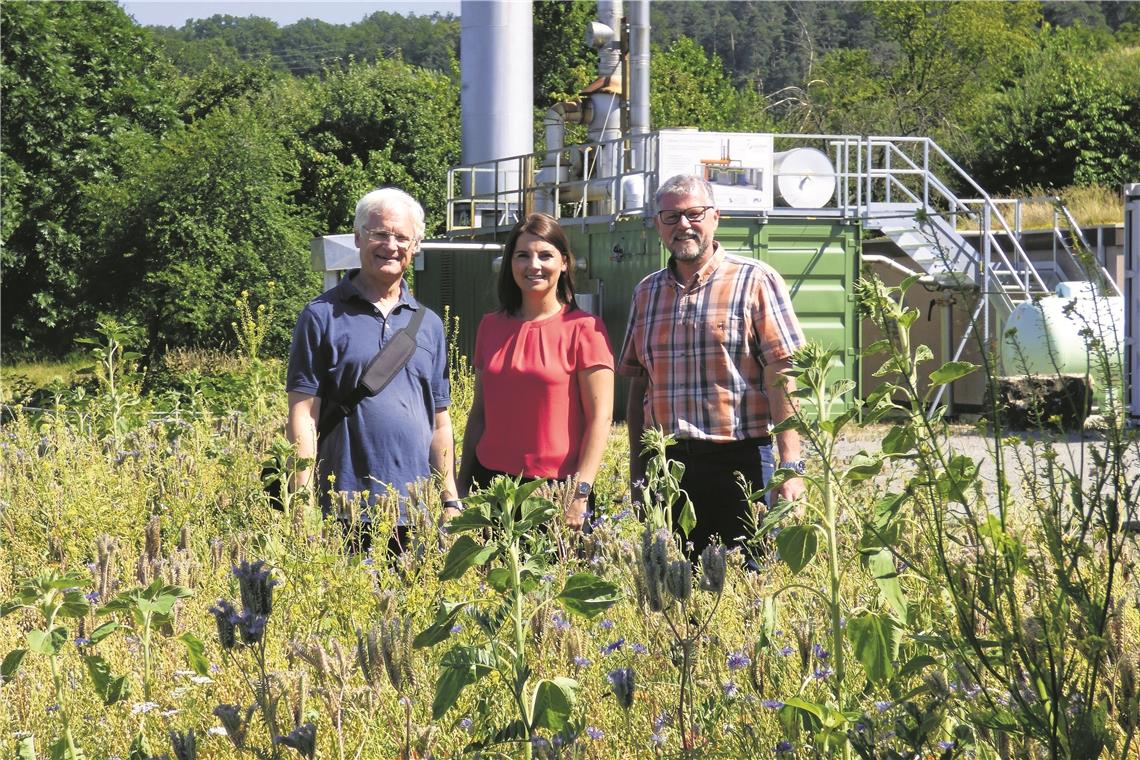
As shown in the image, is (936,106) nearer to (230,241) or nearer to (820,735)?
(230,241)

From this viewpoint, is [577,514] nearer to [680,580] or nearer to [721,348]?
[721,348]

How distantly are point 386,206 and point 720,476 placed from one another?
1.36m

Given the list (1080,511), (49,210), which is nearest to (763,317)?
(1080,511)

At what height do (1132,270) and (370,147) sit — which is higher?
(370,147)

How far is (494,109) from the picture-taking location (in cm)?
1986

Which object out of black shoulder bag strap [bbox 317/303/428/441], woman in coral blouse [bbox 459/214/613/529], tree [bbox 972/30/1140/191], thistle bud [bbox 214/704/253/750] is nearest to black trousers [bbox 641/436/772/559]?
woman in coral blouse [bbox 459/214/613/529]

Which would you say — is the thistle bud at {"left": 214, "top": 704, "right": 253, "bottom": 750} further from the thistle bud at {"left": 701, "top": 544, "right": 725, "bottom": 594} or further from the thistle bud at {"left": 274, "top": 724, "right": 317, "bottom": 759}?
the thistle bud at {"left": 701, "top": 544, "right": 725, "bottom": 594}

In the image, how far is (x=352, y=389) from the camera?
4324 millimetres

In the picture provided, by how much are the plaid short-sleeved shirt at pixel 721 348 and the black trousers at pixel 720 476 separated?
0.05 metres

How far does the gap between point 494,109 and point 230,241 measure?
9799mm

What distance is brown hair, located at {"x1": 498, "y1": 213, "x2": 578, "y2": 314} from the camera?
473cm

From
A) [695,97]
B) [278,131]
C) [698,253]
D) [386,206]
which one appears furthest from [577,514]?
[695,97]

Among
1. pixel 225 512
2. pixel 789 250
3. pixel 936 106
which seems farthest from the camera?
pixel 936 106

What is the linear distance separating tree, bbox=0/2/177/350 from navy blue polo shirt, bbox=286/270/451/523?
30.5 meters
